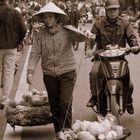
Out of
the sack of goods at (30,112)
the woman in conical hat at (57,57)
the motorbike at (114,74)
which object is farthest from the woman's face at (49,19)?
the sack of goods at (30,112)

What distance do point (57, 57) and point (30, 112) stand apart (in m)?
1.29

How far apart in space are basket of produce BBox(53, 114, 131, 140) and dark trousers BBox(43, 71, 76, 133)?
1.55 metres

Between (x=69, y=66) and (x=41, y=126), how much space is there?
182cm

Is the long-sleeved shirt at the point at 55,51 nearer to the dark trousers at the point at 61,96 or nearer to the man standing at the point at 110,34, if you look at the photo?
the dark trousers at the point at 61,96

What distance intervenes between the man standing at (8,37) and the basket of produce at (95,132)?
475 cm

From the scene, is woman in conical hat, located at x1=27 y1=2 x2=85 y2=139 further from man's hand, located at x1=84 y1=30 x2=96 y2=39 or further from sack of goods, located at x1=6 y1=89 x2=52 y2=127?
sack of goods, located at x1=6 y1=89 x2=52 y2=127

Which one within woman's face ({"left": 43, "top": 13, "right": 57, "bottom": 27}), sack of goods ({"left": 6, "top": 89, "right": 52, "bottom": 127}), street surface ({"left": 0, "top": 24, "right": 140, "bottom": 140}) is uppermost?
woman's face ({"left": 43, "top": 13, "right": 57, "bottom": 27})

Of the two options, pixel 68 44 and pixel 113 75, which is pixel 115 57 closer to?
pixel 113 75

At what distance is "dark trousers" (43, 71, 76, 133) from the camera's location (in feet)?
26.8

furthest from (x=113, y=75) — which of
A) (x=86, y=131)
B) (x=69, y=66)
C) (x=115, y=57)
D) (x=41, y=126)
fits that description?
(x=86, y=131)

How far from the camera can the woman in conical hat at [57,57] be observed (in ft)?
26.7

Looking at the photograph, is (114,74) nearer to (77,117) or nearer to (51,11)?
(51,11)

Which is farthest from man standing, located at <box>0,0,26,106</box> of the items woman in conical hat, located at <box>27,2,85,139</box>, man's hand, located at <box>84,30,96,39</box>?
woman in conical hat, located at <box>27,2,85,139</box>

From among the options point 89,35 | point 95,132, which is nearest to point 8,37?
point 89,35
